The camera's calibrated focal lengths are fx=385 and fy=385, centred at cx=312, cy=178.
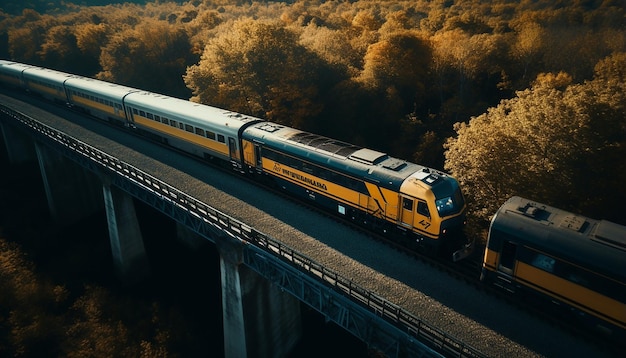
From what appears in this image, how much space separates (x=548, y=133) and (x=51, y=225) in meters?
51.2

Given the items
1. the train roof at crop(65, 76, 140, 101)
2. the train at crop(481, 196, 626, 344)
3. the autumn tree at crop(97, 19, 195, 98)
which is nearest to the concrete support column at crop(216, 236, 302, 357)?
the train at crop(481, 196, 626, 344)

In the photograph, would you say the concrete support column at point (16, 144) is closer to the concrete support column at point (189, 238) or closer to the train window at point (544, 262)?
the concrete support column at point (189, 238)

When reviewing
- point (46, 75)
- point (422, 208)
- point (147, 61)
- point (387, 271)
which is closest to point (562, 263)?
point (422, 208)

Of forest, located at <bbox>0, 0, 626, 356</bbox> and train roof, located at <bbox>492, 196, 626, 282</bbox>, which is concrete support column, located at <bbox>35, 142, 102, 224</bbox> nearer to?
forest, located at <bbox>0, 0, 626, 356</bbox>

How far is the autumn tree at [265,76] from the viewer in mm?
43969

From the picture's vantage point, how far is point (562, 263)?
15672 millimetres

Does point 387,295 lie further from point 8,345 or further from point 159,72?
point 159,72

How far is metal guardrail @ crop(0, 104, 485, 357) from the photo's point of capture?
1508 cm

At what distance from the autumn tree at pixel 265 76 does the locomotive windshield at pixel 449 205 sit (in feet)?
83.6

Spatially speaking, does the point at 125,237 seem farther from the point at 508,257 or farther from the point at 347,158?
the point at 508,257

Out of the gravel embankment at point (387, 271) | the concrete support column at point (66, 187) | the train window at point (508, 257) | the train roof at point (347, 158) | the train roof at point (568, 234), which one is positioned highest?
the train roof at point (347, 158)

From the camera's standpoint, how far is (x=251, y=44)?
4466 cm

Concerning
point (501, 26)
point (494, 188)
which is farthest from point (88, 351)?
point (501, 26)

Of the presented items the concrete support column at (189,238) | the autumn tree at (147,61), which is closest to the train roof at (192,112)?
the concrete support column at (189,238)
